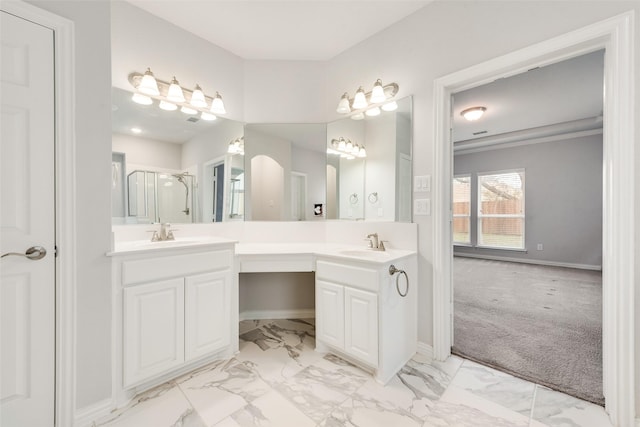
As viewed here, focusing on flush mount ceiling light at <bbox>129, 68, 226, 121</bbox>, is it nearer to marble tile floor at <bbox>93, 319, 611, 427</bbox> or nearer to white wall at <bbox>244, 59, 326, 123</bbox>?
white wall at <bbox>244, 59, 326, 123</bbox>

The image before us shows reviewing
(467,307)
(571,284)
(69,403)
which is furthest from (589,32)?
(571,284)

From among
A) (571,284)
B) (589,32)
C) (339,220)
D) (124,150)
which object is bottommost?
(571,284)

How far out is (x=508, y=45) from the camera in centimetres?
165

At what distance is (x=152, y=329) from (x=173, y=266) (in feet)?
1.26

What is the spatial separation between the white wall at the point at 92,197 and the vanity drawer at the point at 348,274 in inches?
52.6

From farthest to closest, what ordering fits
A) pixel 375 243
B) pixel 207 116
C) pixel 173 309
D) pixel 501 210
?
pixel 501 210, pixel 207 116, pixel 375 243, pixel 173 309

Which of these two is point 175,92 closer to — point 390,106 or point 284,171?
point 284,171

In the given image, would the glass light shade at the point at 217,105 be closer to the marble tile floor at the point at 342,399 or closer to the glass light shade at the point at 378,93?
the glass light shade at the point at 378,93

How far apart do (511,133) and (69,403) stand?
22.7 feet

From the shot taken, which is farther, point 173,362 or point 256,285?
point 256,285

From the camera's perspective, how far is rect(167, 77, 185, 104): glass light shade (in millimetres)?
2170

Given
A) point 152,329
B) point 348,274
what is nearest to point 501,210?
point 348,274

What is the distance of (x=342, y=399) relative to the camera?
60.4 inches

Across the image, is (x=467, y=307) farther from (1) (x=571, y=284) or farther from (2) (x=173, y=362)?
(2) (x=173, y=362)
